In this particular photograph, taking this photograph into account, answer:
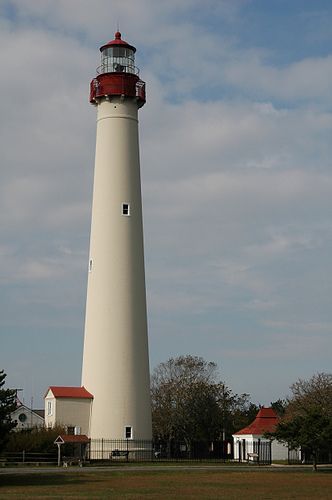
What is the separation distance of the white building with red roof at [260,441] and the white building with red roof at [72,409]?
518 inches

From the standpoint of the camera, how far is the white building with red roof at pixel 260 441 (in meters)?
62.8

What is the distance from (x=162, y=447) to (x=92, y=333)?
2135 cm

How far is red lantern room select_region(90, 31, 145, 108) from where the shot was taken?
178ft

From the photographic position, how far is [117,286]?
52.6m

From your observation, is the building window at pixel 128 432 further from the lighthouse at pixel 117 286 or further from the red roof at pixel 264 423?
the red roof at pixel 264 423

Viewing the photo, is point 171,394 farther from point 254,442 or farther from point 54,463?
point 54,463

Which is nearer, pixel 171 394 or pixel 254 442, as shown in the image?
pixel 254 442

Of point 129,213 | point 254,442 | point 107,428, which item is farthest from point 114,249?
point 254,442

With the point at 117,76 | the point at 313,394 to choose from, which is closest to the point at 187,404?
the point at 313,394

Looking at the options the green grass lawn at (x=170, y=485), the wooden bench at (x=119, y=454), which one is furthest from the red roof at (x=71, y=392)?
the green grass lawn at (x=170, y=485)

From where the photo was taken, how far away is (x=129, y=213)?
175ft

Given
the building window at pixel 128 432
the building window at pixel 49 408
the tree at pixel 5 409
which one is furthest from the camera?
the building window at pixel 49 408

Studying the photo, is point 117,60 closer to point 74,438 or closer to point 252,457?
point 74,438

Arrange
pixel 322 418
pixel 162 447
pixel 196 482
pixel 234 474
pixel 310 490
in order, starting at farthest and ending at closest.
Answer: pixel 162 447 → pixel 322 418 → pixel 234 474 → pixel 196 482 → pixel 310 490
